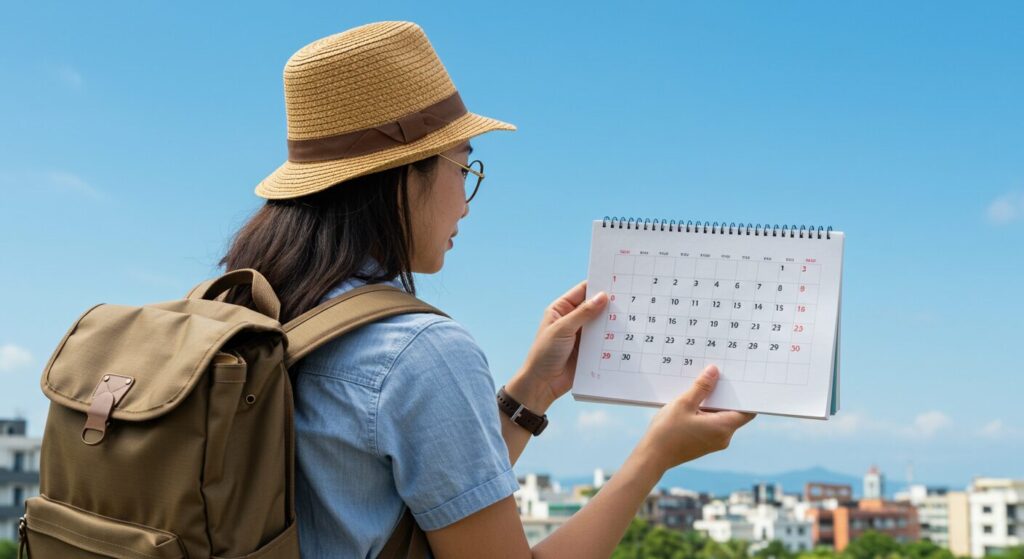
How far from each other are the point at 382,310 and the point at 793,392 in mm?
727

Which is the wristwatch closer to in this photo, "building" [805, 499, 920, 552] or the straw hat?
the straw hat

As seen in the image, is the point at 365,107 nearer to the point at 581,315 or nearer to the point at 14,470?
the point at 581,315

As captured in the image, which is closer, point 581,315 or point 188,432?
point 188,432

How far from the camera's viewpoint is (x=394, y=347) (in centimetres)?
149

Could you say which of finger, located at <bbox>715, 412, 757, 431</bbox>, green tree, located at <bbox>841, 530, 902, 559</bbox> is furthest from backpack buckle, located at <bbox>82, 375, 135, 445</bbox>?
green tree, located at <bbox>841, 530, 902, 559</bbox>

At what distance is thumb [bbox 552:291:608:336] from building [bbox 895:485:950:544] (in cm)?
7254

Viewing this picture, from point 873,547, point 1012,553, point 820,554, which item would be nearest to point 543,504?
point 820,554

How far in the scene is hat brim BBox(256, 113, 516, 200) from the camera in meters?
1.66

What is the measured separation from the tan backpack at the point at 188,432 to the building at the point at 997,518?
62.9 m

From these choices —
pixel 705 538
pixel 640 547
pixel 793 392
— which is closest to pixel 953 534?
pixel 705 538

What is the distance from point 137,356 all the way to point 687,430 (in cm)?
80

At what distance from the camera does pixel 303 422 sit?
1523 mm

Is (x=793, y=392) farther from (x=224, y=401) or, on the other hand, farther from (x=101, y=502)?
(x=101, y=502)

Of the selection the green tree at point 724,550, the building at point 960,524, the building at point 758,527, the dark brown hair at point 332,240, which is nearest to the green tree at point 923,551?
the building at point 960,524
